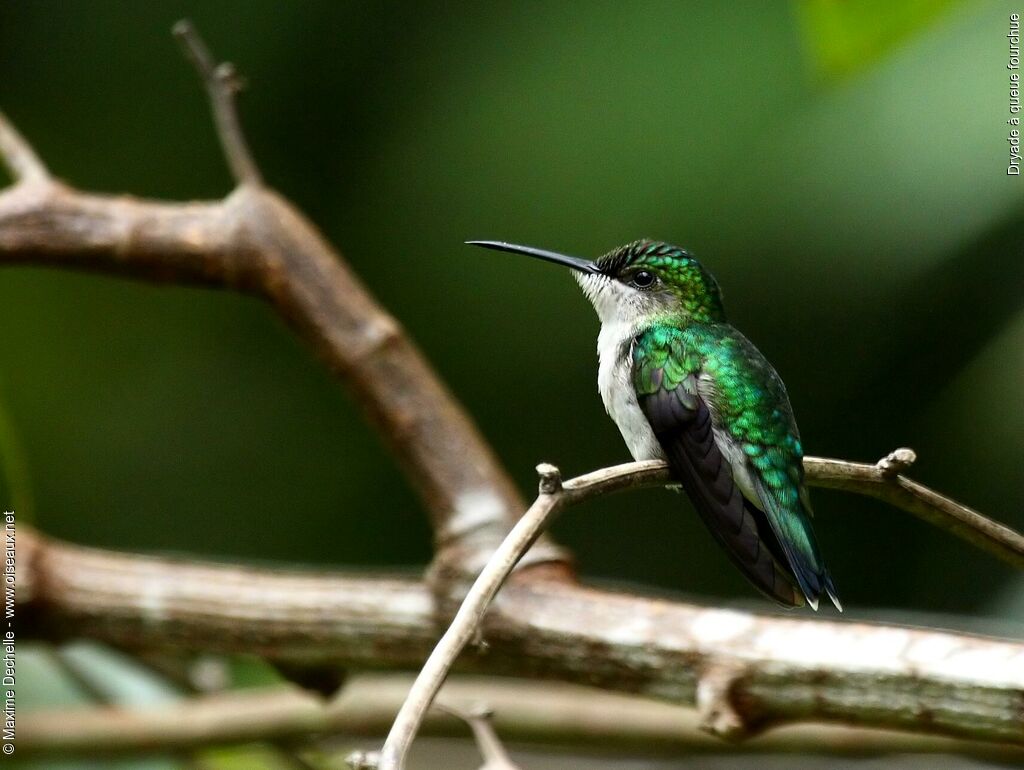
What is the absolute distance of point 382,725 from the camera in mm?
2127

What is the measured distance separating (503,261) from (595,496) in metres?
2.12

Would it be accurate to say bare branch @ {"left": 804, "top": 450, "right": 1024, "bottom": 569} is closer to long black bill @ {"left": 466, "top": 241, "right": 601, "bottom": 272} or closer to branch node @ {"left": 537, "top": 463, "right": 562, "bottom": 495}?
branch node @ {"left": 537, "top": 463, "right": 562, "bottom": 495}

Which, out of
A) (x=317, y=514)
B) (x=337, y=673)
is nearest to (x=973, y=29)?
(x=337, y=673)

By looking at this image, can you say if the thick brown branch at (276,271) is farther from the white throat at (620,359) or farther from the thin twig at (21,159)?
the white throat at (620,359)

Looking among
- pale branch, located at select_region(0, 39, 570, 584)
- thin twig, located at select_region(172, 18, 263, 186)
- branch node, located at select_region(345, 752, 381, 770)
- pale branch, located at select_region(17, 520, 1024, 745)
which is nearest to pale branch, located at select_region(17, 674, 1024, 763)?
pale branch, located at select_region(17, 520, 1024, 745)

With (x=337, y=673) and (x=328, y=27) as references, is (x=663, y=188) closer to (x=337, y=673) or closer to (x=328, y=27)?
(x=328, y=27)

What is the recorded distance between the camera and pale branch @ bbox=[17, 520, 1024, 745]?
1.17m

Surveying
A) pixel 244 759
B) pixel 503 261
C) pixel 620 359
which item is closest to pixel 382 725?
pixel 244 759

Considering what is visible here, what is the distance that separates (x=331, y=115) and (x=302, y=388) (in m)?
0.77

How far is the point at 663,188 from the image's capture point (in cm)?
292

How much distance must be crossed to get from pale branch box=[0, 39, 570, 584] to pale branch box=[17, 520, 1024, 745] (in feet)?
0.73

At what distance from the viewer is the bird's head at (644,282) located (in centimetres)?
178

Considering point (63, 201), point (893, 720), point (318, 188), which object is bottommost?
point (893, 720)

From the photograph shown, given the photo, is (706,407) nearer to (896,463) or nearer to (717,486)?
(717,486)
